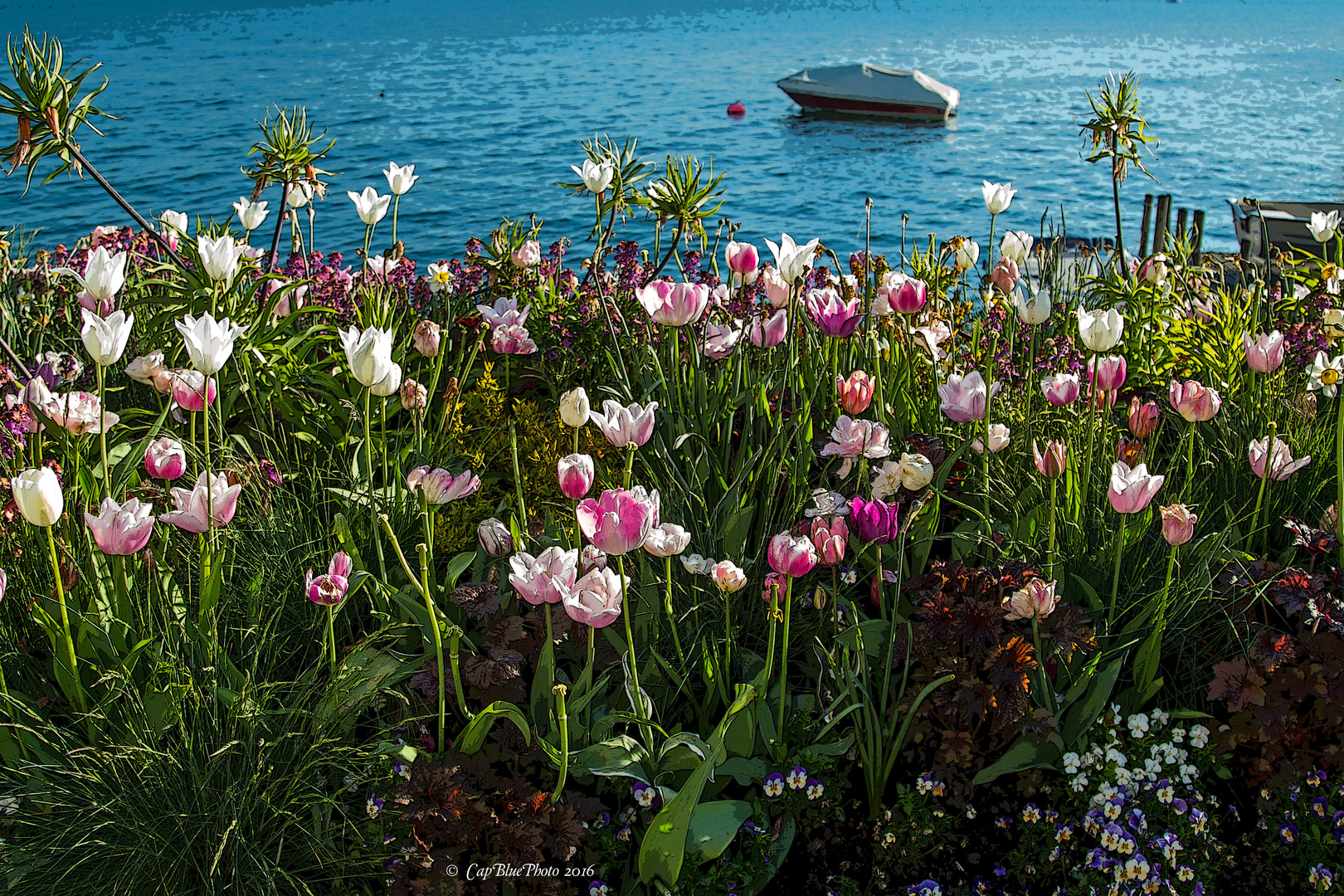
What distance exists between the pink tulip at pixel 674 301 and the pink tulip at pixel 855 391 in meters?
0.47

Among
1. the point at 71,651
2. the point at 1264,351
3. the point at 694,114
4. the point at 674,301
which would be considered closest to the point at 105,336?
the point at 71,651

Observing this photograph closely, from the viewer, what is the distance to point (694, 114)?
34.0m

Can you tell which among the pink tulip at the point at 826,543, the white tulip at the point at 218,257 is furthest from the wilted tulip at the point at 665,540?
the white tulip at the point at 218,257

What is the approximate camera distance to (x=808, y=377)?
10.5 ft

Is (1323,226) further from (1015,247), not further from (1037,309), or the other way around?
(1037,309)

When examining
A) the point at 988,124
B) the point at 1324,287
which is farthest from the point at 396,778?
the point at 988,124

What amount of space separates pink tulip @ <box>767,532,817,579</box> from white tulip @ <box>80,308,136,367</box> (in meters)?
1.40

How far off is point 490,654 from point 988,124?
35509 mm

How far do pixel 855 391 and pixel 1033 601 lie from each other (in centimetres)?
67

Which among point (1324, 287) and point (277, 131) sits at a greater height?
point (277, 131)

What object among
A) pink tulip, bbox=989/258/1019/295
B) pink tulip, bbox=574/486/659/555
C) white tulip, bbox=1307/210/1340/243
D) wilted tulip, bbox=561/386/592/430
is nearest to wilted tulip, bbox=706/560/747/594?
pink tulip, bbox=574/486/659/555

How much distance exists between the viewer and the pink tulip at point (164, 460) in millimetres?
2154

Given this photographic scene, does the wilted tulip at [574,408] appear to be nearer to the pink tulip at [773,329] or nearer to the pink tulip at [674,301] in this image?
the pink tulip at [674,301]

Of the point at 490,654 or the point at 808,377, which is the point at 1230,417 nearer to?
the point at 808,377
